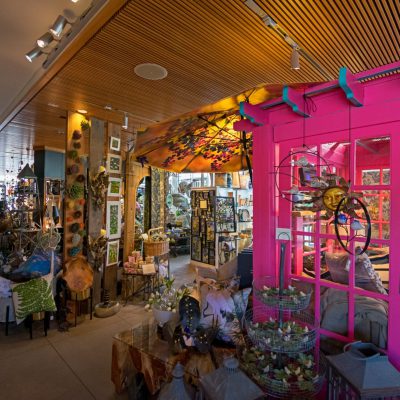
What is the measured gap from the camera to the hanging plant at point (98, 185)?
14.1ft

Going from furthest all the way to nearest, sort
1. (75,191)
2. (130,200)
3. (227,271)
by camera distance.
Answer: (130,200) < (75,191) < (227,271)

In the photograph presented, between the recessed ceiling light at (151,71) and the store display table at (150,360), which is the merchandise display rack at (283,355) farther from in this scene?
the recessed ceiling light at (151,71)

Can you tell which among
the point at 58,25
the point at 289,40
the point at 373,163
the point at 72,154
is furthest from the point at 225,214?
the point at 58,25

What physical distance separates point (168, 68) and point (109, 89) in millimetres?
932

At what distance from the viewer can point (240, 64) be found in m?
2.57

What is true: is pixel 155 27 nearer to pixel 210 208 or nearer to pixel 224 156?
pixel 224 156

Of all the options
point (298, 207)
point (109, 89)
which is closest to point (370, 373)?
point (298, 207)

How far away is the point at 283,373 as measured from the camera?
1.61m

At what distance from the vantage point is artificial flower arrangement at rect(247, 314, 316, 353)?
1617mm

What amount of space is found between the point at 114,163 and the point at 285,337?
3.88m

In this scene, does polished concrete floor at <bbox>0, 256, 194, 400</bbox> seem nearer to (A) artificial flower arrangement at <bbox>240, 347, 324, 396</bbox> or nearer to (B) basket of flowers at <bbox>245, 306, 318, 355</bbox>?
(A) artificial flower arrangement at <bbox>240, 347, 324, 396</bbox>

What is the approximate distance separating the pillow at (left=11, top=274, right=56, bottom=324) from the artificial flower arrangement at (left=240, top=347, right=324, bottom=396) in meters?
2.89

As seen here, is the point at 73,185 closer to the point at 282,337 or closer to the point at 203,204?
the point at 282,337

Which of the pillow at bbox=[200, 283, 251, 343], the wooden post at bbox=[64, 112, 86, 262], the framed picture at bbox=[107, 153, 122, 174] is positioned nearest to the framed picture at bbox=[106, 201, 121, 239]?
the wooden post at bbox=[64, 112, 86, 262]
